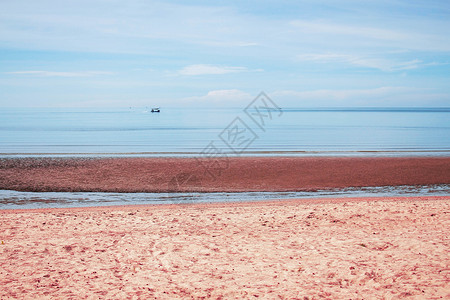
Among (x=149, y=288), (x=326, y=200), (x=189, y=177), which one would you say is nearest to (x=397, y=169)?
(x=326, y=200)

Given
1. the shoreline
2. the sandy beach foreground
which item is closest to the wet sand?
the shoreline

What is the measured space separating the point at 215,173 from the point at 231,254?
13699mm

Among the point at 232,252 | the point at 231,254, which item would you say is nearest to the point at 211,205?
the point at 232,252

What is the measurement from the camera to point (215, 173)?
70.0 feet

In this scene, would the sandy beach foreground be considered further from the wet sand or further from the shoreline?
the wet sand

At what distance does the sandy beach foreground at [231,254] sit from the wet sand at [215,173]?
700cm

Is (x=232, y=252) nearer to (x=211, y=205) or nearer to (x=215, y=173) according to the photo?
(x=211, y=205)

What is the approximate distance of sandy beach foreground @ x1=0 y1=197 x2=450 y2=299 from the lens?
19.7ft

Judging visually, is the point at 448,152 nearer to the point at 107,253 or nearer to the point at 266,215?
the point at 266,215

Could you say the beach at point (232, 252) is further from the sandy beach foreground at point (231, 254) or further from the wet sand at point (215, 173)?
the wet sand at point (215, 173)

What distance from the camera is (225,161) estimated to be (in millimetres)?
25266

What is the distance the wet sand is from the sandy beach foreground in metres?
7.00

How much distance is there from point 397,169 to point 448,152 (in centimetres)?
1137

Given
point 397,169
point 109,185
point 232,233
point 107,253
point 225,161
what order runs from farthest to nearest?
point 225,161
point 397,169
point 109,185
point 232,233
point 107,253
